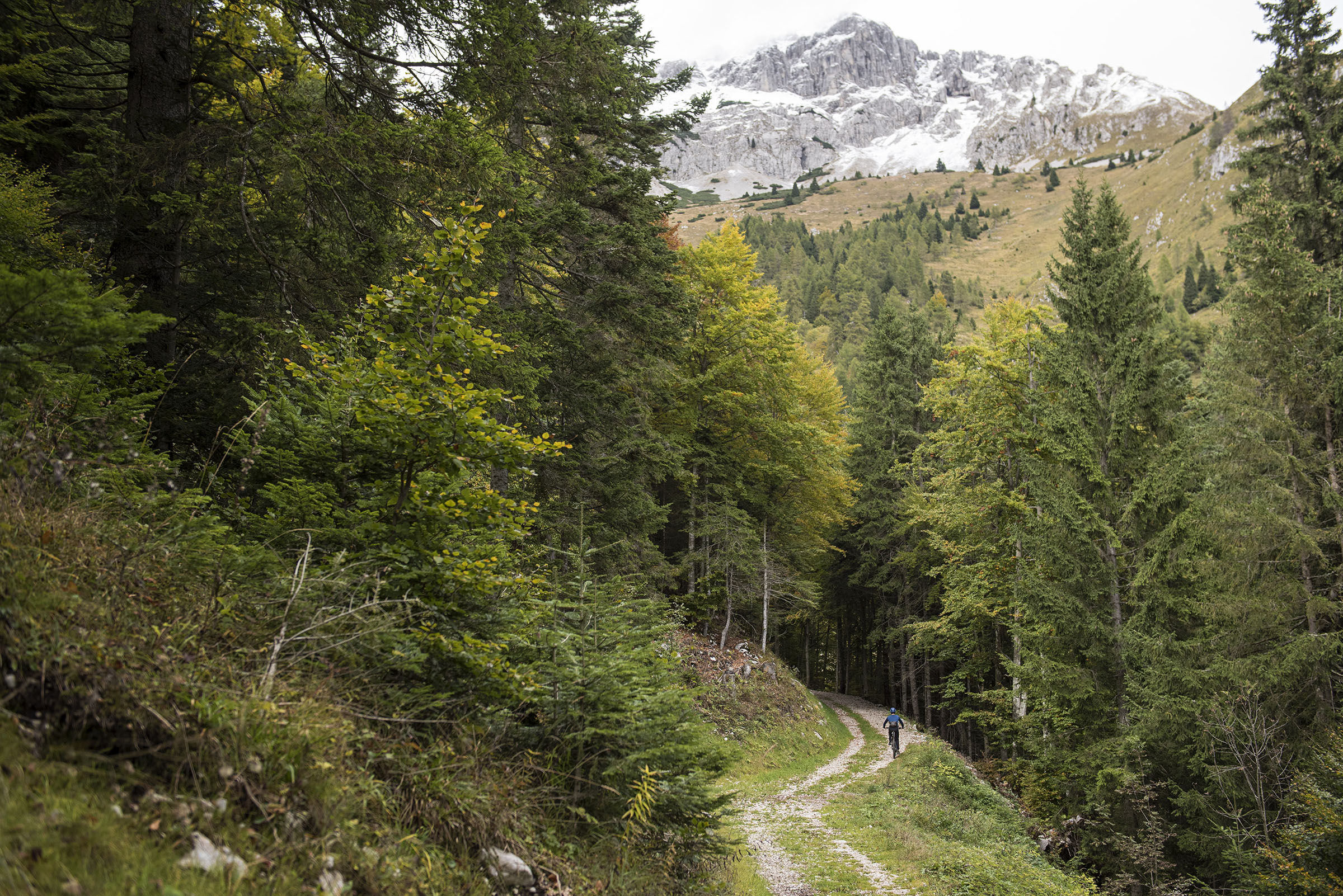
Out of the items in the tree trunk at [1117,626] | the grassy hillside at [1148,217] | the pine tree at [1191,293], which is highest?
the grassy hillside at [1148,217]

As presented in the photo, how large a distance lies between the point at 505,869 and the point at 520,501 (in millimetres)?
3057

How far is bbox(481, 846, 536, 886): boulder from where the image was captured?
3.76m

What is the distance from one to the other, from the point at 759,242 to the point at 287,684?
119m

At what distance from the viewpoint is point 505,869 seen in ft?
12.5

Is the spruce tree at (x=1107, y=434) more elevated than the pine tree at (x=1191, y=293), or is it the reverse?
the pine tree at (x=1191, y=293)

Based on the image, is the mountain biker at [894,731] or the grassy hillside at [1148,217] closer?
the mountain biker at [894,731]

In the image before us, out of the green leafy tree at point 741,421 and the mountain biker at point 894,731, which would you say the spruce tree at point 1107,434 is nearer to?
the mountain biker at point 894,731

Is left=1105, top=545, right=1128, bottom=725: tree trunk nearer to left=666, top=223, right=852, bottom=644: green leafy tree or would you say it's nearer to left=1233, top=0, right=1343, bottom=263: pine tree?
left=1233, top=0, right=1343, bottom=263: pine tree

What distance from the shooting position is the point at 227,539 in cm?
431

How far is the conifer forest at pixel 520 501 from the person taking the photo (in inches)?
122

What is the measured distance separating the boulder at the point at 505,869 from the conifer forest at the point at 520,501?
0.02 meters

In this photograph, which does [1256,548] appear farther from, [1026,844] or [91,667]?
[91,667]

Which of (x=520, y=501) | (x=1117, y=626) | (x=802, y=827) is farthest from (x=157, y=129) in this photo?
(x=1117, y=626)

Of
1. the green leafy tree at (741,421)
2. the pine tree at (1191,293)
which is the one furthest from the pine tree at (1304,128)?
the pine tree at (1191,293)
